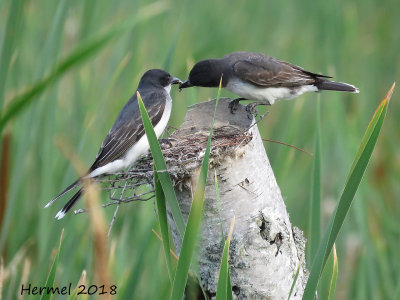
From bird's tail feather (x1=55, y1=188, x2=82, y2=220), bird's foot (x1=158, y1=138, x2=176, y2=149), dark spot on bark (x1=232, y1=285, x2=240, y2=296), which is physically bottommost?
dark spot on bark (x1=232, y1=285, x2=240, y2=296)

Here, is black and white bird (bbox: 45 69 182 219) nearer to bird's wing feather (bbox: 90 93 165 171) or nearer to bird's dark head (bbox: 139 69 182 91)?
bird's wing feather (bbox: 90 93 165 171)

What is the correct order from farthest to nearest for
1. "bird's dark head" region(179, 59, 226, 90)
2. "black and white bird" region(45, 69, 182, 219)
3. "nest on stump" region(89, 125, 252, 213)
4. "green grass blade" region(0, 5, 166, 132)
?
"bird's dark head" region(179, 59, 226, 90) → "black and white bird" region(45, 69, 182, 219) → "green grass blade" region(0, 5, 166, 132) → "nest on stump" region(89, 125, 252, 213)

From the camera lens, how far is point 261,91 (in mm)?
4570

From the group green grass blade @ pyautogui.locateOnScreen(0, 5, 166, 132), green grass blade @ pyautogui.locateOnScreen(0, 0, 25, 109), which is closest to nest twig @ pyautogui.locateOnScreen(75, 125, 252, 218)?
green grass blade @ pyautogui.locateOnScreen(0, 5, 166, 132)

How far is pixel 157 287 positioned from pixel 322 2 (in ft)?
13.9

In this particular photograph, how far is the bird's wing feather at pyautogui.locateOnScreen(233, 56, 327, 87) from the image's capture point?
4500mm

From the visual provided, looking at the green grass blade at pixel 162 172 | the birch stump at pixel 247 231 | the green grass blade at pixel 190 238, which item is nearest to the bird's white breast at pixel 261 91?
the birch stump at pixel 247 231

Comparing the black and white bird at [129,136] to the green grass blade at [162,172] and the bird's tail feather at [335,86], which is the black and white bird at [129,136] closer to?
the bird's tail feather at [335,86]

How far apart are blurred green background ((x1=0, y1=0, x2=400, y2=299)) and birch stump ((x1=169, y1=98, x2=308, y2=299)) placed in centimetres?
45

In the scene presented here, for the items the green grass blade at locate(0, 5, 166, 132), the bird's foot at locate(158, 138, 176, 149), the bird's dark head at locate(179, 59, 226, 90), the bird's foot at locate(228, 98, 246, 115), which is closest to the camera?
the green grass blade at locate(0, 5, 166, 132)

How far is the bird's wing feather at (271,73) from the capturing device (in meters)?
4.50

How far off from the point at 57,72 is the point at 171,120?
2.39 m

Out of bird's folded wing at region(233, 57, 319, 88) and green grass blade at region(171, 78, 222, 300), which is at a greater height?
bird's folded wing at region(233, 57, 319, 88)

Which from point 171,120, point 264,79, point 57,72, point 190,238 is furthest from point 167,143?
point 171,120
